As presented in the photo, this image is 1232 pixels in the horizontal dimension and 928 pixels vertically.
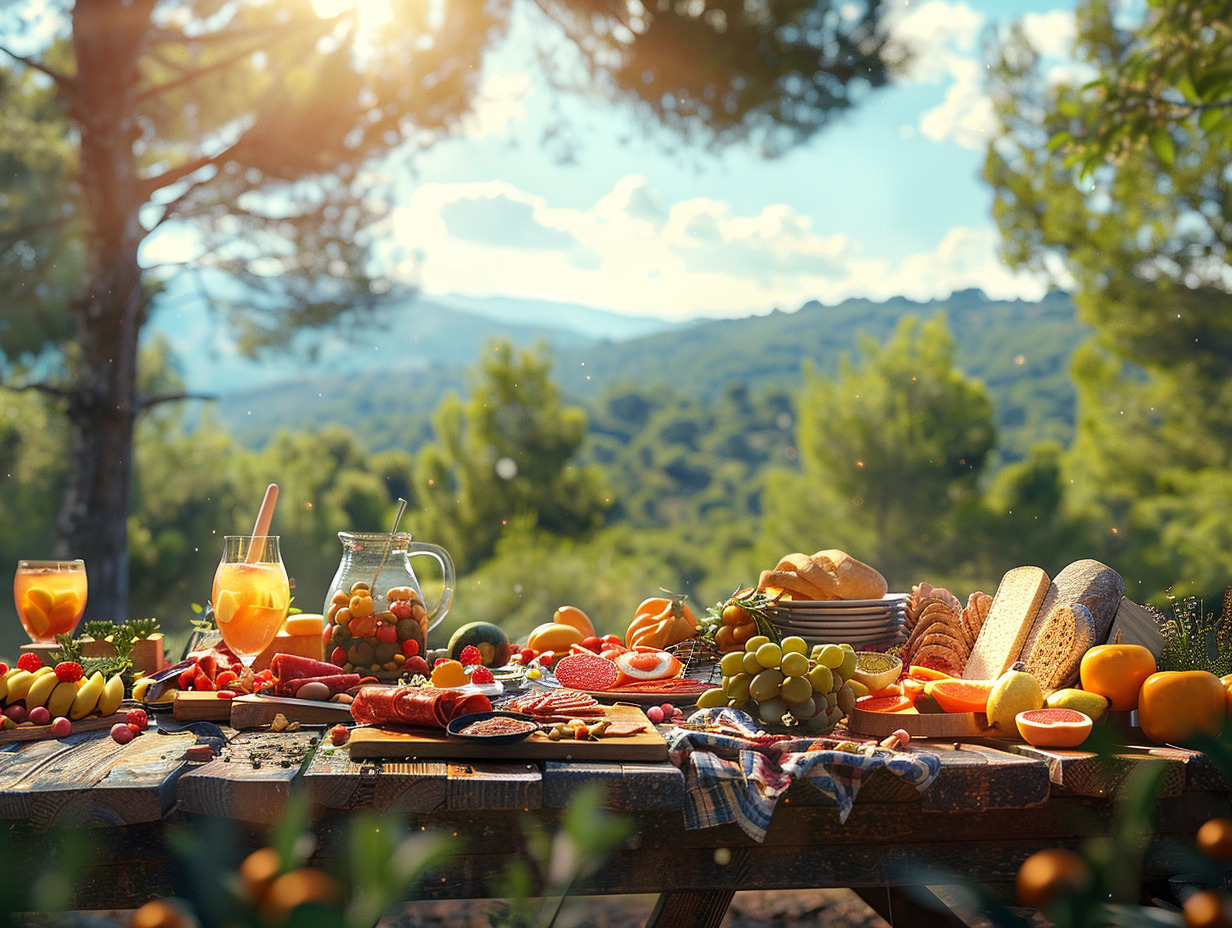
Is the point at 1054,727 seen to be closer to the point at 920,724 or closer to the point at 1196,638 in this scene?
the point at 920,724

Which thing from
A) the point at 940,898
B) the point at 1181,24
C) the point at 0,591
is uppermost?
the point at 1181,24

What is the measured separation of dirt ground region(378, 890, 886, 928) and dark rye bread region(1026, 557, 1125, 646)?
229cm

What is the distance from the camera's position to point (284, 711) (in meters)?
1.23

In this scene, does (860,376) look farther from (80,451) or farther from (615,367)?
(80,451)

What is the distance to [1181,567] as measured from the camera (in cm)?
723

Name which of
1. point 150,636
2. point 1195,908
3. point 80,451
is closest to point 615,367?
point 80,451

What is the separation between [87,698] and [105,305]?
3986mm

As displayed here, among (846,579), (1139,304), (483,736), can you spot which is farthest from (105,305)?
(1139,304)

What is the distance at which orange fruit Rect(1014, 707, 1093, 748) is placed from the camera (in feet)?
3.63

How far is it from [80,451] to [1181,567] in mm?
7338

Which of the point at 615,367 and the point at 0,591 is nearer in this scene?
the point at 0,591

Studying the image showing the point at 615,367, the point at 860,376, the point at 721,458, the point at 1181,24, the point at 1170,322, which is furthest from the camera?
the point at 615,367

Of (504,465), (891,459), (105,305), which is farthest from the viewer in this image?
(504,465)

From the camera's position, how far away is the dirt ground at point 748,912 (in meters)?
3.33
